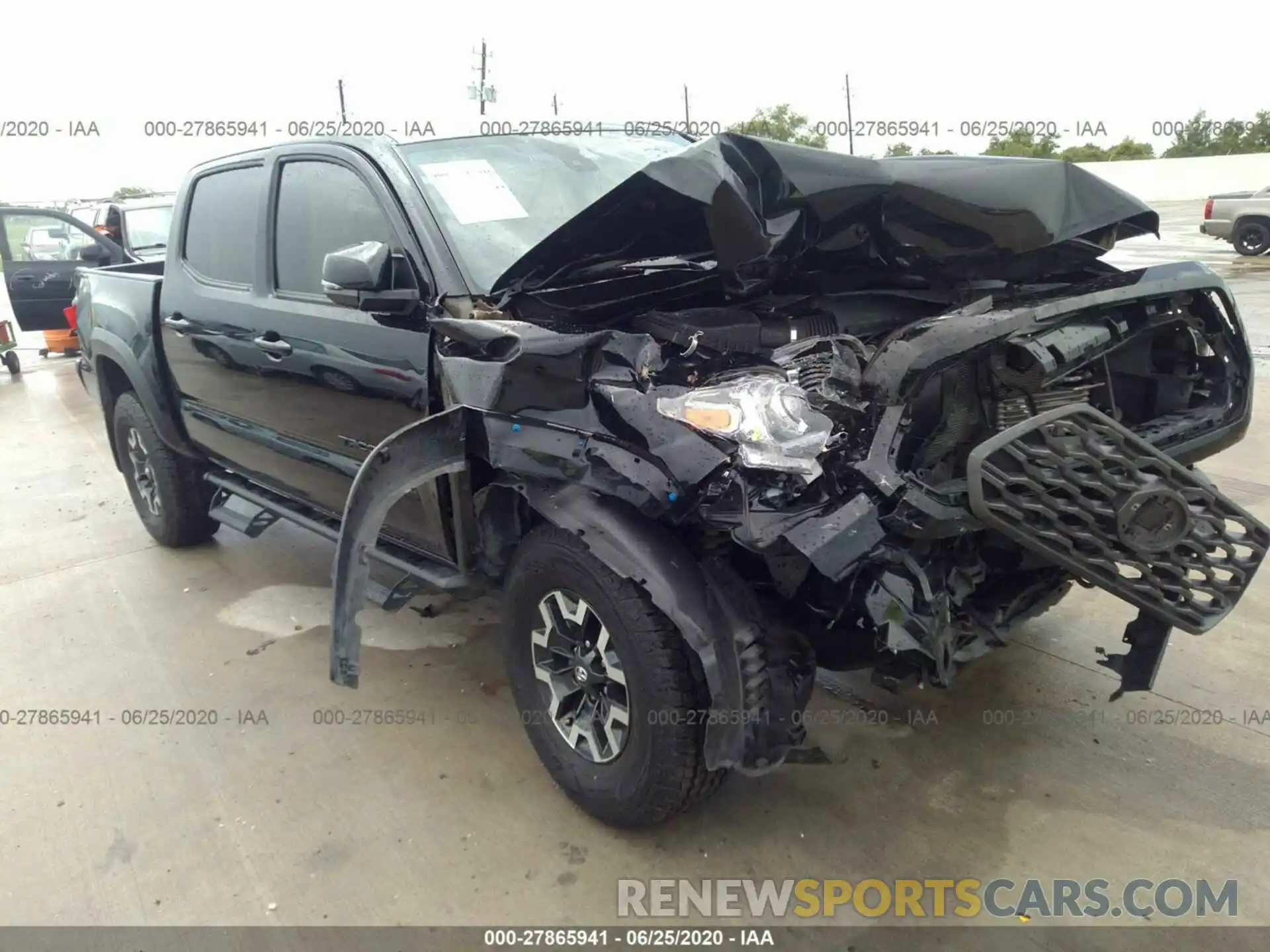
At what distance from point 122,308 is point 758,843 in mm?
4199

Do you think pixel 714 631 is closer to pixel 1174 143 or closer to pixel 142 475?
pixel 142 475

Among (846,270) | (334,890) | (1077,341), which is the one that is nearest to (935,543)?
(1077,341)

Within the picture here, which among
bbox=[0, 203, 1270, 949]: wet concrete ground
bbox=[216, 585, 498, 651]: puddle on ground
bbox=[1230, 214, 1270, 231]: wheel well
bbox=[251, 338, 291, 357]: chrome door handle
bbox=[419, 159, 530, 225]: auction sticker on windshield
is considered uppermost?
bbox=[1230, 214, 1270, 231]: wheel well

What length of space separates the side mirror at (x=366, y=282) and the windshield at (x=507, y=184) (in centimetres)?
21

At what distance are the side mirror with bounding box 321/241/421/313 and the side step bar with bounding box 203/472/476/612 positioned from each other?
0.76 meters

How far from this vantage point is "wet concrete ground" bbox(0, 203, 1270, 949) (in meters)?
→ 2.44

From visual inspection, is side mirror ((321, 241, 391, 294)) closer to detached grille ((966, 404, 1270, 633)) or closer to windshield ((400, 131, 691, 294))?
windshield ((400, 131, 691, 294))

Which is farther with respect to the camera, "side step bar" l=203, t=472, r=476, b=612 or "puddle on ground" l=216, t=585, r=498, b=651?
"puddle on ground" l=216, t=585, r=498, b=651

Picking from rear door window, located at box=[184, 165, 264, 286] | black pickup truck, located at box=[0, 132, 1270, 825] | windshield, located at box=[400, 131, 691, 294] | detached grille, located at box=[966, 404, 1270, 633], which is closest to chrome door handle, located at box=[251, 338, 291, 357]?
black pickup truck, located at box=[0, 132, 1270, 825]

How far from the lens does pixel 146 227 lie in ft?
32.5

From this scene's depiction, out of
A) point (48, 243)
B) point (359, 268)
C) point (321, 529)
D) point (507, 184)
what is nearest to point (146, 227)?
point (48, 243)

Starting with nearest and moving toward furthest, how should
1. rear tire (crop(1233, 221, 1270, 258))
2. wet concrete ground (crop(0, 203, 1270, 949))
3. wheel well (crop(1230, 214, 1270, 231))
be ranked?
1. wet concrete ground (crop(0, 203, 1270, 949))
2. wheel well (crop(1230, 214, 1270, 231))
3. rear tire (crop(1233, 221, 1270, 258))

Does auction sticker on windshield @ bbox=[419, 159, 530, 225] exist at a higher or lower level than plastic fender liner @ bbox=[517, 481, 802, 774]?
higher

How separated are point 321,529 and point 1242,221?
18.1m
